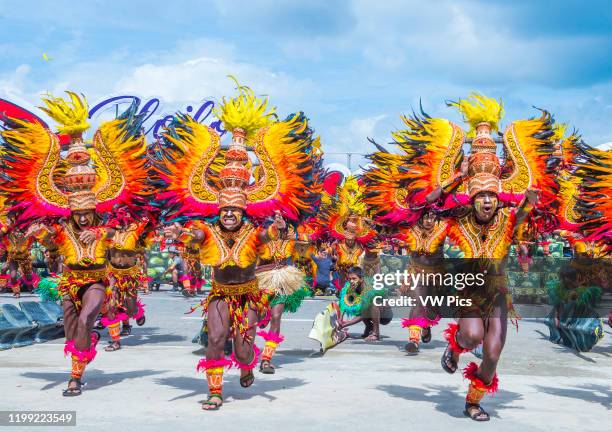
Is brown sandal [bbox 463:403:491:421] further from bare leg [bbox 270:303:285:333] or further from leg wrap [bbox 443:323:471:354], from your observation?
bare leg [bbox 270:303:285:333]

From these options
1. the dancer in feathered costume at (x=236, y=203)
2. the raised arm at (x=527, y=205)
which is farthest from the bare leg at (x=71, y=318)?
the raised arm at (x=527, y=205)

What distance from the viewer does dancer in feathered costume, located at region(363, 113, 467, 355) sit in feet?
29.1

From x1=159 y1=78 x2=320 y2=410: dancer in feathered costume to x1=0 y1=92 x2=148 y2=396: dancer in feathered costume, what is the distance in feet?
2.52

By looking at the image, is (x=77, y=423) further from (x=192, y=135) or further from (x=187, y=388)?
(x=192, y=135)

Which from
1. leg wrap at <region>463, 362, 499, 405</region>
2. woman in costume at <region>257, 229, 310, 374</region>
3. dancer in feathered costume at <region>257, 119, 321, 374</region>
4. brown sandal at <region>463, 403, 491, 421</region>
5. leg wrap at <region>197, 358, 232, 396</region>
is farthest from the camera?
woman in costume at <region>257, 229, 310, 374</region>

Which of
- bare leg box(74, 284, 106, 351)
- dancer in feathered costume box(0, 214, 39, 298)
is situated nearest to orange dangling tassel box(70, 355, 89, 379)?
bare leg box(74, 284, 106, 351)

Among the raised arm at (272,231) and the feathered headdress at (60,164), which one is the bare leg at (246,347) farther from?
the feathered headdress at (60,164)

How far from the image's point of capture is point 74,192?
29.3 ft

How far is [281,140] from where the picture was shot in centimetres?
916

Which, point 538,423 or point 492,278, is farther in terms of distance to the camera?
point 492,278

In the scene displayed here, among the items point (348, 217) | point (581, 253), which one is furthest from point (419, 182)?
point (581, 253)

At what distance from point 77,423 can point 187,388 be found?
1.93 meters

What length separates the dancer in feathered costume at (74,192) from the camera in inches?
346

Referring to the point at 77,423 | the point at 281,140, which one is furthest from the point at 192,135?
the point at 77,423
